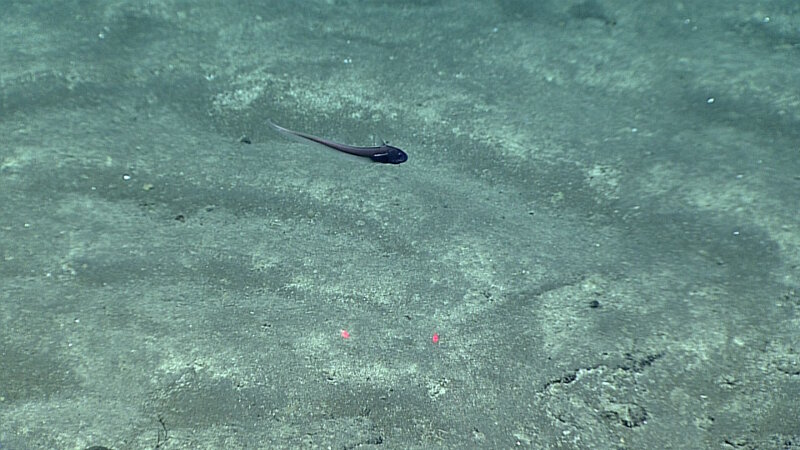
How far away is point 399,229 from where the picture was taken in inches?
161

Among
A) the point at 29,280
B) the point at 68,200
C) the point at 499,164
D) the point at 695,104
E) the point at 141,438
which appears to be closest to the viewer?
the point at 141,438

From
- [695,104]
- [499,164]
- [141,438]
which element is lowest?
[141,438]

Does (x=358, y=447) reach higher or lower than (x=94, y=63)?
lower

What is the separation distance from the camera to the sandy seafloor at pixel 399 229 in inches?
122

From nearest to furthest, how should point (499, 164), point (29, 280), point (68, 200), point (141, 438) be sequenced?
point (141, 438)
point (29, 280)
point (68, 200)
point (499, 164)

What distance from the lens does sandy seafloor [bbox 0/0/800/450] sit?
10.2 feet

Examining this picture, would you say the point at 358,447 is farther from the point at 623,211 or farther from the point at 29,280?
the point at 623,211

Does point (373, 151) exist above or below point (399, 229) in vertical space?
above

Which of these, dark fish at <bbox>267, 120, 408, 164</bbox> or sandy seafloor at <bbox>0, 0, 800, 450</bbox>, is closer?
sandy seafloor at <bbox>0, 0, 800, 450</bbox>

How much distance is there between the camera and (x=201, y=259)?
3816mm

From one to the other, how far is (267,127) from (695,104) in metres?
3.43

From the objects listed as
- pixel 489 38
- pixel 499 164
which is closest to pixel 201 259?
pixel 499 164

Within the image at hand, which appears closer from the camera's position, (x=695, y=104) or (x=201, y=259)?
(x=201, y=259)

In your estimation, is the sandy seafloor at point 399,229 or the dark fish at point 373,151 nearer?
the sandy seafloor at point 399,229
